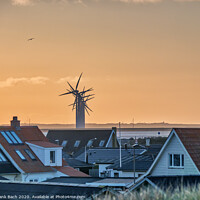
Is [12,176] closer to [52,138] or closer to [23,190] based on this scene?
[23,190]

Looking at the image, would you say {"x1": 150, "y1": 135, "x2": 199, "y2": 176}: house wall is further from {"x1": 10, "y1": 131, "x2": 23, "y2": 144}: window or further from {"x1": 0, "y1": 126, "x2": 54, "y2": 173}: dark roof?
{"x1": 10, "y1": 131, "x2": 23, "y2": 144}: window

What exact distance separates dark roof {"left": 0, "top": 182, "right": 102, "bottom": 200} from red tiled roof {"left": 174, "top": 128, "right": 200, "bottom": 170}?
15.6 metres

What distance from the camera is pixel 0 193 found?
33.8 m

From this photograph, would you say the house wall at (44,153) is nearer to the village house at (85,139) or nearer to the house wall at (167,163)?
the house wall at (167,163)

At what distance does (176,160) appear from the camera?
4809cm

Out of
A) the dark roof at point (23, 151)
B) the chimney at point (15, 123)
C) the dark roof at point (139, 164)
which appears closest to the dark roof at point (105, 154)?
the dark roof at point (23, 151)

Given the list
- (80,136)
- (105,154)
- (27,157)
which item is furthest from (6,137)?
(80,136)

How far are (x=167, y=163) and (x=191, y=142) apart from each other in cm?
199

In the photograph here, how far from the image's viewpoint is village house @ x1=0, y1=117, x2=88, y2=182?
6906cm

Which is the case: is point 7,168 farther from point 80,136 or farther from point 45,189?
point 80,136

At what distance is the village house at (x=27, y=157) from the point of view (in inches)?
2719

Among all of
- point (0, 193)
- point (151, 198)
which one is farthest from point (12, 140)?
point (151, 198)

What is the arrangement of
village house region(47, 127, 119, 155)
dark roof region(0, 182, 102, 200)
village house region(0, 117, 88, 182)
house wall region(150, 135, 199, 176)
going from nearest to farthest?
dark roof region(0, 182, 102, 200), house wall region(150, 135, 199, 176), village house region(0, 117, 88, 182), village house region(47, 127, 119, 155)

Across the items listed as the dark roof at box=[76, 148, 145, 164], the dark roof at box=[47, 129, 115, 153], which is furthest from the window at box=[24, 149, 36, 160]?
the dark roof at box=[47, 129, 115, 153]
